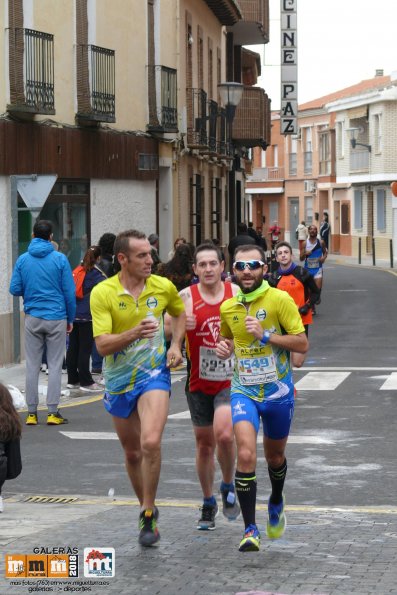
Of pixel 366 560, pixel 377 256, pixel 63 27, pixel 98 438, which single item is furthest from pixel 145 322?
pixel 377 256

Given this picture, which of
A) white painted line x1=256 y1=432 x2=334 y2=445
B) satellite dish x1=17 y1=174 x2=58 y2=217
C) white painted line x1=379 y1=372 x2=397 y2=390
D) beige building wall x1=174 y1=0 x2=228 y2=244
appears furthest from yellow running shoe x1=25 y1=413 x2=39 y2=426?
beige building wall x1=174 y1=0 x2=228 y2=244

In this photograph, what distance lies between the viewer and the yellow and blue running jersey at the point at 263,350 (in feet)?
27.3

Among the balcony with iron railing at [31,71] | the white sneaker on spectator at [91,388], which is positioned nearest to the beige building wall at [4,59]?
the balcony with iron railing at [31,71]

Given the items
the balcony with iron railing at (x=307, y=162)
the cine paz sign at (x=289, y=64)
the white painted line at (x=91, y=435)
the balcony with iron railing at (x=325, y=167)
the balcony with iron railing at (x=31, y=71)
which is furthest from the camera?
the balcony with iron railing at (x=307, y=162)

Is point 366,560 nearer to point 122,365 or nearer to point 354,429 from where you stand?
point 122,365

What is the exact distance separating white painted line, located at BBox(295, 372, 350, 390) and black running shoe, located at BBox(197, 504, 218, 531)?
805 cm

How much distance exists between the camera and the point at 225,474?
909cm

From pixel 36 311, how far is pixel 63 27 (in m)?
9.59

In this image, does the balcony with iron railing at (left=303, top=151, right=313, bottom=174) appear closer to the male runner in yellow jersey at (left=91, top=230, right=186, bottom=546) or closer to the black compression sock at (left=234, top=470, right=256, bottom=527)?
the male runner in yellow jersey at (left=91, top=230, right=186, bottom=546)

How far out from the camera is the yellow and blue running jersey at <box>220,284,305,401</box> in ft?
27.3

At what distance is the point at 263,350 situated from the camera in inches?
327

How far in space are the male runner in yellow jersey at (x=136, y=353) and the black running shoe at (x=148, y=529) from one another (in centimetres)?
13

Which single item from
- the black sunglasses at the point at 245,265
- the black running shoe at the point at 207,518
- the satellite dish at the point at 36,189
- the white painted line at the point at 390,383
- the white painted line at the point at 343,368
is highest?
the satellite dish at the point at 36,189

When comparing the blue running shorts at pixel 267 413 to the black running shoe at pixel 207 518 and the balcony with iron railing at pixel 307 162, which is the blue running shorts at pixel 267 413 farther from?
the balcony with iron railing at pixel 307 162
